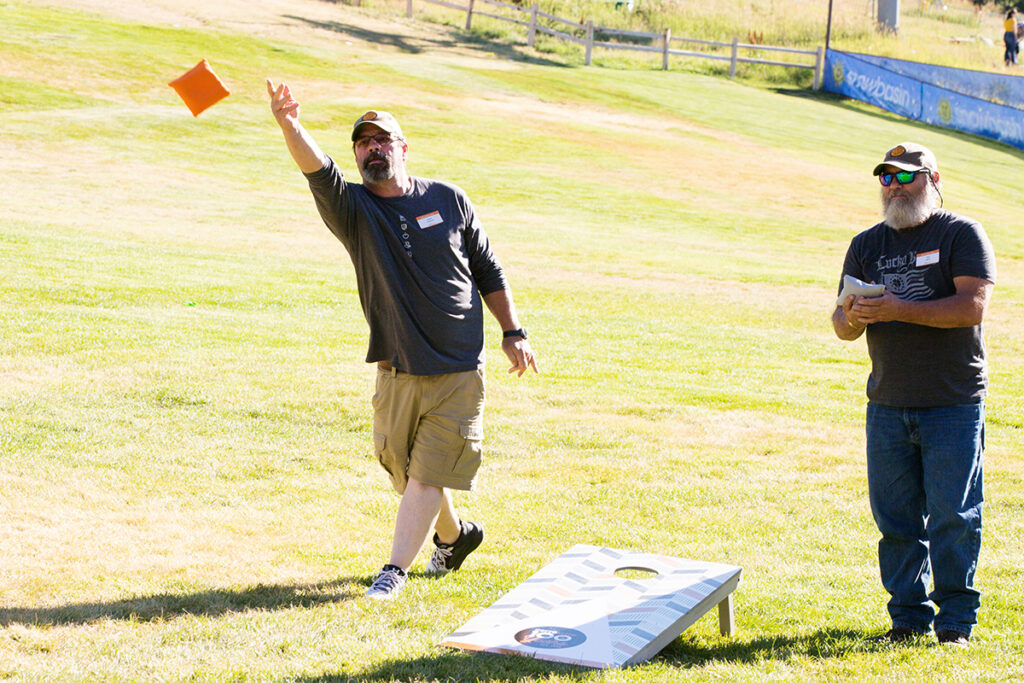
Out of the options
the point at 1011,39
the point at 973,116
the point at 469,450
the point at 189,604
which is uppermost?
the point at 1011,39

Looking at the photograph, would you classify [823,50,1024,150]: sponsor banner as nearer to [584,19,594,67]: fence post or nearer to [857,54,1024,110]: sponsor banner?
[857,54,1024,110]: sponsor banner

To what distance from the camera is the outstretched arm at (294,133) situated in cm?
490

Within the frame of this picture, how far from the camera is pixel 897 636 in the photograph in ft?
15.9

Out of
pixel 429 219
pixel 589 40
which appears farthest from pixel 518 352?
pixel 589 40

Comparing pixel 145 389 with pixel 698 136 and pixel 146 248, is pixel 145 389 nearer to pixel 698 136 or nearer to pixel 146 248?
pixel 146 248

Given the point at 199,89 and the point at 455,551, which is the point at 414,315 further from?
the point at 199,89

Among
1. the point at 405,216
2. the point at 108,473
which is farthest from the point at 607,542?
the point at 108,473

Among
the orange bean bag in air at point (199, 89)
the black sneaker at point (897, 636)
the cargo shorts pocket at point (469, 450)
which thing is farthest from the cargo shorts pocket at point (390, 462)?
the black sneaker at point (897, 636)

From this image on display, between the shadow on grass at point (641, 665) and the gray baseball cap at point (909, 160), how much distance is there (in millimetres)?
1980

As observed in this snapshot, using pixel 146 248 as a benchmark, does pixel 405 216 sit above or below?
above

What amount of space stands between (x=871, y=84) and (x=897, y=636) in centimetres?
4212

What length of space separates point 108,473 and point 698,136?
96.4 feet

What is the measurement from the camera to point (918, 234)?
4.84 meters

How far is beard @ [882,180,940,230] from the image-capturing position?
15.7 feet
